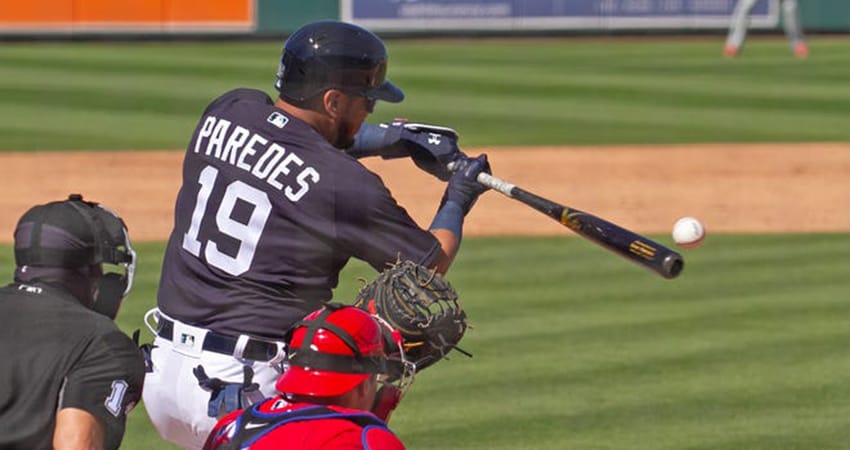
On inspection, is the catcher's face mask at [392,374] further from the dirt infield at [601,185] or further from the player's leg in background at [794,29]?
the player's leg in background at [794,29]

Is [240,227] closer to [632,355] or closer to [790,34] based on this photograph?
[632,355]

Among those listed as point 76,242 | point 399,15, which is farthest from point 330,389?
point 399,15

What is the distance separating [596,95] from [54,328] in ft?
59.9

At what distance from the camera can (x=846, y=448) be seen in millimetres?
7469

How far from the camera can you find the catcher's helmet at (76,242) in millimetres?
4227

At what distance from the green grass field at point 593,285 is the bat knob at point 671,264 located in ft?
9.19

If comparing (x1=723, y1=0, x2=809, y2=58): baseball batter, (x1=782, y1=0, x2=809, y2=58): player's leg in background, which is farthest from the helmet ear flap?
(x1=782, y1=0, x2=809, y2=58): player's leg in background

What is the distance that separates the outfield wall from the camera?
27312mm

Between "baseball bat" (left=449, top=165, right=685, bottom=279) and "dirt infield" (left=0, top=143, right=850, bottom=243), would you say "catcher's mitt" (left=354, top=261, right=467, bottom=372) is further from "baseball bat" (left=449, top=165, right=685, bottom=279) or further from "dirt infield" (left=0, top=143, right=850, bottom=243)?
"dirt infield" (left=0, top=143, right=850, bottom=243)

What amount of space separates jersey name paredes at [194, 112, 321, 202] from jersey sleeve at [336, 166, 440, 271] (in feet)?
0.44

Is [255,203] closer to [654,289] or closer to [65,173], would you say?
[654,289]

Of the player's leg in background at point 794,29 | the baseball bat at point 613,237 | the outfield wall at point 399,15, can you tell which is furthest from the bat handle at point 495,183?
the outfield wall at point 399,15

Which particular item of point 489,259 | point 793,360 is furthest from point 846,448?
point 489,259

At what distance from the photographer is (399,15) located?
2856cm
